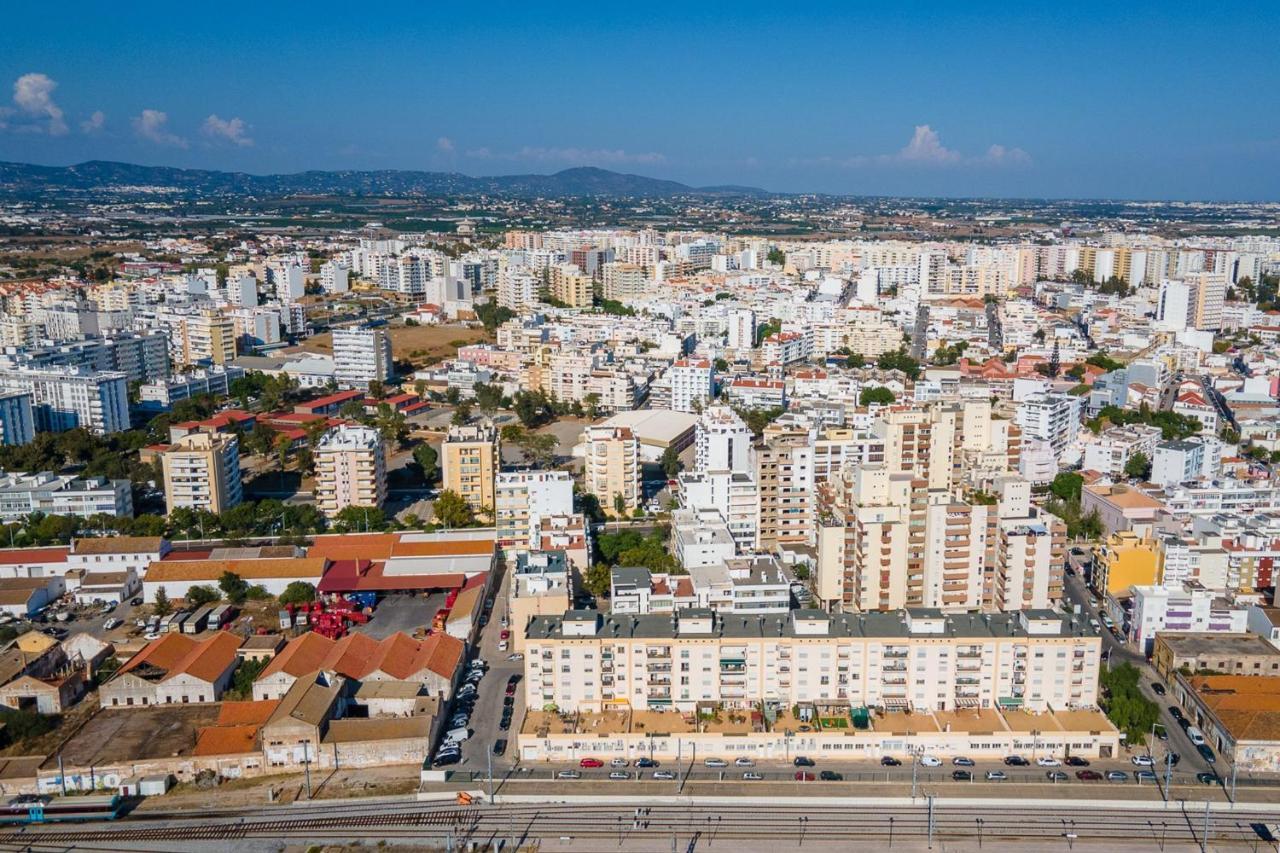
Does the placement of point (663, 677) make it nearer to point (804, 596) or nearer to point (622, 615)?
point (622, 615)

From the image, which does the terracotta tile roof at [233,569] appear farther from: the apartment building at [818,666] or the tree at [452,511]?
the apartment building at [818,666]

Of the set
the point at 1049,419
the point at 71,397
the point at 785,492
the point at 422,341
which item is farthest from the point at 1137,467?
the point at 422,341

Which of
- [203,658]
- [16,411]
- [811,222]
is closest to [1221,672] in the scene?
[203,658]

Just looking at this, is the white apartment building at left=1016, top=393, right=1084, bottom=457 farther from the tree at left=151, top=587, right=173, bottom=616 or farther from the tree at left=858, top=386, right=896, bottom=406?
the tree at left=151, top=587, right=173, bottom=616

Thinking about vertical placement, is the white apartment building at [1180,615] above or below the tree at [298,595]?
above

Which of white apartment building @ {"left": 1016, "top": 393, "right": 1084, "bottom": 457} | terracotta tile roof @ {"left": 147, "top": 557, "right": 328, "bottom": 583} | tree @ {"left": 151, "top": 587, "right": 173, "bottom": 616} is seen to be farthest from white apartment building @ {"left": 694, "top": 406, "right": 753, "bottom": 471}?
tree @ {"left": 151, "top": 587, "right": 173, "bottom": 616}

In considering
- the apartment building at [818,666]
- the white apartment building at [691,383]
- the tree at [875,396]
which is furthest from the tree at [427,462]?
the tree at [875,396]
